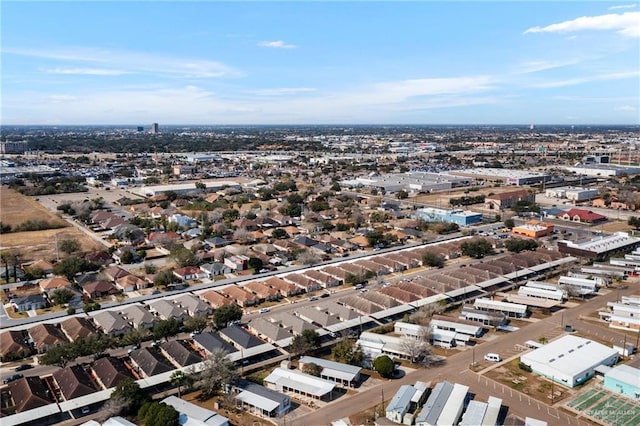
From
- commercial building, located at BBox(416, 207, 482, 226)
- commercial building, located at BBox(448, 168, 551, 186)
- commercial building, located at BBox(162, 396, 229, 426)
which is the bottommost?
commercial building, located at BBox(162, 396, 229, 426)

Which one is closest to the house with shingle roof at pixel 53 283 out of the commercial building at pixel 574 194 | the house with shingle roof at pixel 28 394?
the house with shingle roof at pixel 28 394

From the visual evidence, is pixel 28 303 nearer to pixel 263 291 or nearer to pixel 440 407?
pixel 263 291

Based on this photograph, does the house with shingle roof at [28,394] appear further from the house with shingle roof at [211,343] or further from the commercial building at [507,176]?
the commercial building at [507,176]

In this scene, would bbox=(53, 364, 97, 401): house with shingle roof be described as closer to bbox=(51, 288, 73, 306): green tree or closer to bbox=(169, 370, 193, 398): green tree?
bbox=(169, 370, 193, 398): green tree

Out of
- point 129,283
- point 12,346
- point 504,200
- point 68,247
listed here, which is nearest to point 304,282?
point 129,283

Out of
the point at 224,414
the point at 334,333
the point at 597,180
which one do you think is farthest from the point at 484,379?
the point at 597,180

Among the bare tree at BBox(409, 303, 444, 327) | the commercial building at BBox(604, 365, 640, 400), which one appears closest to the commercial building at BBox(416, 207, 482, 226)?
the bare tree at BBox(409, 303, 444, 327)
